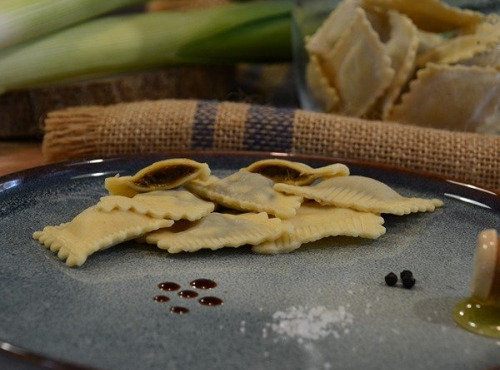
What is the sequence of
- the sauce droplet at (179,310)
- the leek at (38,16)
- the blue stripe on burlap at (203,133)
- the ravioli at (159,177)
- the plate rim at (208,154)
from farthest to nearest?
the leek at (38,16), the blue stripe on burlap at (203,133), the plate rim at (208,154), the ravioli at (159,177), the sauce droplet at (179,310)

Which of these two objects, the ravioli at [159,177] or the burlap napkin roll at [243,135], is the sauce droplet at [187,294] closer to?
the ravioli at [159,177]

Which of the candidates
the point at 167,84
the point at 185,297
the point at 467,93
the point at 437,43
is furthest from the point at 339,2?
the point at 185,297

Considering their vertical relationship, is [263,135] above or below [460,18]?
below

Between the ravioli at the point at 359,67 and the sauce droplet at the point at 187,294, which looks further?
the ravioli at the point at 359,67

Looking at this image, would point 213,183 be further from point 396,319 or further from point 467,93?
point 467,93

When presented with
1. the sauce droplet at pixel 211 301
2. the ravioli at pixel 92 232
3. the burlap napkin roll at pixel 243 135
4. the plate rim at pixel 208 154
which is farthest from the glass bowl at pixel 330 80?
the sauce droplet at pixel 211 301

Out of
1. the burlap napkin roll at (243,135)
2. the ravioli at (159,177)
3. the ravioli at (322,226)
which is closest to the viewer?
the ravioli at (322,226)

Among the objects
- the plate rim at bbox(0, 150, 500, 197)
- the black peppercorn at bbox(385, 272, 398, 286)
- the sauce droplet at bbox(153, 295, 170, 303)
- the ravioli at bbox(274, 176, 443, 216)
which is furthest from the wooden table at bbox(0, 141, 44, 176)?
the black peppercorn at bbox(385, 272, 398, 286)
